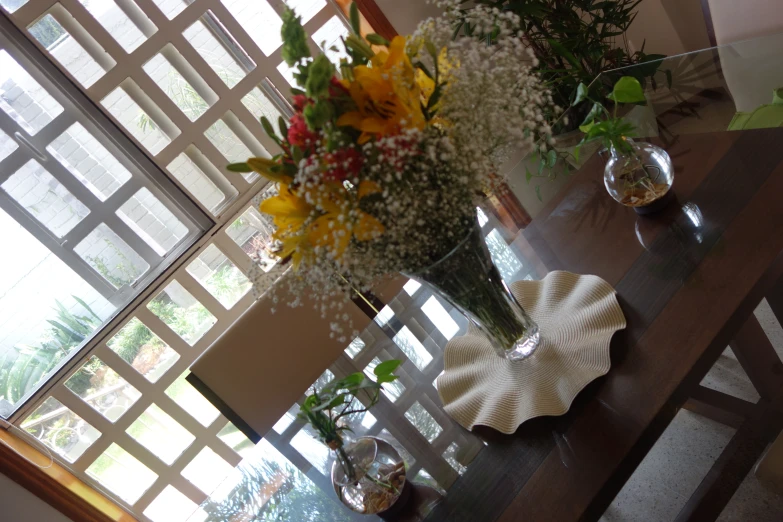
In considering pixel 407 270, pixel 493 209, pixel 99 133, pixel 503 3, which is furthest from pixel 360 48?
pixel 503 3

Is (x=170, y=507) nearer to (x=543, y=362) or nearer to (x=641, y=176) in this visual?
(x=543, y=362)

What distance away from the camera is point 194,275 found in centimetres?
240

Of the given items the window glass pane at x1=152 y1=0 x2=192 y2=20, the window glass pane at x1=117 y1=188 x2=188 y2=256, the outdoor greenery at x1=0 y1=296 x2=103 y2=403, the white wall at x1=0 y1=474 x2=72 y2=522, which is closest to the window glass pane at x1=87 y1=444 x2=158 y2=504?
the white wall at x1=0 y1=474 x2=72 y2=522

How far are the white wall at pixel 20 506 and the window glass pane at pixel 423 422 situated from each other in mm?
1410

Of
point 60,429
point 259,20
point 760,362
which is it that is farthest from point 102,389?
point 760,362

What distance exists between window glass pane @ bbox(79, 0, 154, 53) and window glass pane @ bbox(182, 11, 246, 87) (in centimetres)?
16

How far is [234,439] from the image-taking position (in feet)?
8.26

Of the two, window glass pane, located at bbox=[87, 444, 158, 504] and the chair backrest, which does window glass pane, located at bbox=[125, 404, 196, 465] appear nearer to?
window glass pane, located at bbox=[87, 444, 158, 504]

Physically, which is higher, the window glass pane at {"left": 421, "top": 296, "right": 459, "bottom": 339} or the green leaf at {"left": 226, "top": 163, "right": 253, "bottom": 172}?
the green leaf at {"left": 226, "top": 163, "right": 253, "bottom": 172}

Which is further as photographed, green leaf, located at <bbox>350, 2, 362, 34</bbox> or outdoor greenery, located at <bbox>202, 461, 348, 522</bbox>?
outdoor greenery, located at <bbox>202, 461, 348, 522</bbox>

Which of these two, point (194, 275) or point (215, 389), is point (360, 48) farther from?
point (194, 275)

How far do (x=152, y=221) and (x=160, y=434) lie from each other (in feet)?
2.57

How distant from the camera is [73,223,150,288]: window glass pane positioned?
2.18 metres

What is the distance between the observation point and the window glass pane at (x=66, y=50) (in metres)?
2.04
